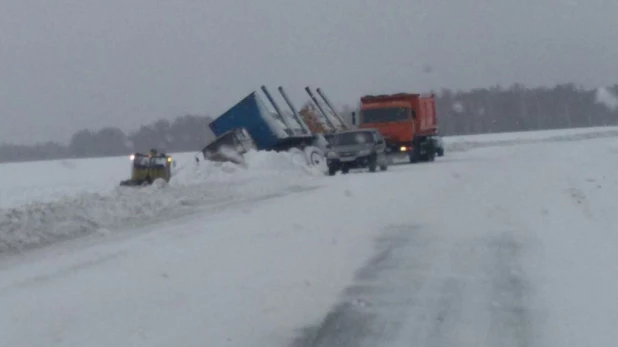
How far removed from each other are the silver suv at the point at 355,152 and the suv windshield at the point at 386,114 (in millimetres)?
6224

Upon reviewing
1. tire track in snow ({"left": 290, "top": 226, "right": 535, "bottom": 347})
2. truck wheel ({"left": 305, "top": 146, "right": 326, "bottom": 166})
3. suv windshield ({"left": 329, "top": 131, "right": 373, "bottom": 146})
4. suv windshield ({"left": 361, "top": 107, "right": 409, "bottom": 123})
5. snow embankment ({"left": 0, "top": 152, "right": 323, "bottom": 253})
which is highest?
suv windshield ({"left": 361, "top": 107, "right": 409, "bottom": 123})

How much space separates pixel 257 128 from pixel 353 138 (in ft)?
13.0

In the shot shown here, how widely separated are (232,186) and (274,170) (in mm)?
6816

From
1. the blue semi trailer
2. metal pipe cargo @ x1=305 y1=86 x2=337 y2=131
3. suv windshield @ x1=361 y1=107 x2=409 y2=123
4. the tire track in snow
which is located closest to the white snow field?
the tire track in snow

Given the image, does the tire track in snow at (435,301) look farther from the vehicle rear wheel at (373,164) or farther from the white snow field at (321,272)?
the vehicle rear wheel at (373,164)

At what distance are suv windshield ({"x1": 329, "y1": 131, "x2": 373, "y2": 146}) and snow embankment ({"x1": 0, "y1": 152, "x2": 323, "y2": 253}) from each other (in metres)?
1.42

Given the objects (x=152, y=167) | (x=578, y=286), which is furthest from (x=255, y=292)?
(x=152, y=167)

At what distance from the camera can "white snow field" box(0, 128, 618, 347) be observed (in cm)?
882

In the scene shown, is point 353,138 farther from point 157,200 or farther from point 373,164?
point 157,200

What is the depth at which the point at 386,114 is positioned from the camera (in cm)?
4566

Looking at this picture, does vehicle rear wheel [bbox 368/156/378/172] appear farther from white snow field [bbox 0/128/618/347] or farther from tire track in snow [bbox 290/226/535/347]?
tire track in snow [bbox 290/226/535/347]

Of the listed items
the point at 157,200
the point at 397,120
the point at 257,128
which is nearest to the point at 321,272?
the point at 157,200

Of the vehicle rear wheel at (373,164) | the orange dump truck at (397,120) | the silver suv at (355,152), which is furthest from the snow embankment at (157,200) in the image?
the orange dump truck at (397,120)

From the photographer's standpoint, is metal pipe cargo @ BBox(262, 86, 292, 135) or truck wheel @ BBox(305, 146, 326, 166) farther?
metal pipe cargo @ BBox(262, 86, 292, 135)
